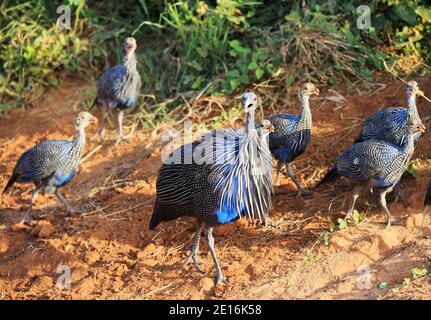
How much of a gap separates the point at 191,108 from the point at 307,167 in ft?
4.85

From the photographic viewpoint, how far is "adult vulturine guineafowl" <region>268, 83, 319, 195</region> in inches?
233

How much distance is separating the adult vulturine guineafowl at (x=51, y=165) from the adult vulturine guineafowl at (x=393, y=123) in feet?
6.98

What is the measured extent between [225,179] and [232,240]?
747 millimetres

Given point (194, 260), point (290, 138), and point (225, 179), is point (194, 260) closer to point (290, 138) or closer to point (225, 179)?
point (225, 179)

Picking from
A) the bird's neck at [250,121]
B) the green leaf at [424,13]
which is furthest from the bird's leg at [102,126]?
the green leaf at [424,13]

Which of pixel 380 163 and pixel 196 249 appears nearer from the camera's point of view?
pixel 380 163

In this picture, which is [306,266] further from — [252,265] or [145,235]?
[145,235]

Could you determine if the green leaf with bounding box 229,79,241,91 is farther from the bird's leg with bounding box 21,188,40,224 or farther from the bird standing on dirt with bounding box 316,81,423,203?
the bird's leg with bounding box 21,188,40,224

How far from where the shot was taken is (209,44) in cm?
758

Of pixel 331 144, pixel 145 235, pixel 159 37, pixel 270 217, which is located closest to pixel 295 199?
pixel 270 217

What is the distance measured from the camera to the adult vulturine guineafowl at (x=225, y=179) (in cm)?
505

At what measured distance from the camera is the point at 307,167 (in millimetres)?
6363

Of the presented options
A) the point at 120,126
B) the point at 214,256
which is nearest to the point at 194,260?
the point at 214,256

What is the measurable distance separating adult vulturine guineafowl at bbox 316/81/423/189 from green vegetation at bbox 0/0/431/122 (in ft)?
4.29
